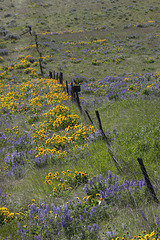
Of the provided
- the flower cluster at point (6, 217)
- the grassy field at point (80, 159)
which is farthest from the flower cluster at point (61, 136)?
the flower cluster at point (6, 217)

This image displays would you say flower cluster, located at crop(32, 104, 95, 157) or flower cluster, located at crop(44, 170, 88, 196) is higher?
flower cluster, located at crop(32, 104, 95, 157)

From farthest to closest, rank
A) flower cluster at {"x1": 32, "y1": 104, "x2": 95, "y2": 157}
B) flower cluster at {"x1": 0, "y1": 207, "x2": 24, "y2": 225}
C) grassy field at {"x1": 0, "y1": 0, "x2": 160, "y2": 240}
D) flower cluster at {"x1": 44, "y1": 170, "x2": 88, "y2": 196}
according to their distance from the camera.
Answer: flower cluster at {"x1": 32, "y1": 104, "x2": 95, "y2": 157}, flower cluster at {"x1": 44, "y1": 170, "x2": 88, "y2": 196}, flower cluster at {"x1": 0, "y1": 207, "x2": 24, "y2": 225}, grassy field at {"x1": 0, "y1": 0, "x2": 160, "y2": 240}

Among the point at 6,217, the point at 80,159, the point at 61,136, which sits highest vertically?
the point at 61,136

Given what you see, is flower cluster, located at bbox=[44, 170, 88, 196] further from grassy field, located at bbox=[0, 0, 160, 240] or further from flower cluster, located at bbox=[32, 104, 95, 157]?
flower cluster, located at bbox=[32, 104, 95, 157]

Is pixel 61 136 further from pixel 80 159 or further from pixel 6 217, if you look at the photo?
pixel 6 217

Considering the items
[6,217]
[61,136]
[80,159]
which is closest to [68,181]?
[80,159]

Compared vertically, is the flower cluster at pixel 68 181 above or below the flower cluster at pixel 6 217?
above

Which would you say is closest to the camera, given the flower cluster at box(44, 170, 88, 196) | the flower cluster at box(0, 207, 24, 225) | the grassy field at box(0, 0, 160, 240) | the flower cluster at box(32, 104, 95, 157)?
the grassy field at box(0, 0, 160, 240)

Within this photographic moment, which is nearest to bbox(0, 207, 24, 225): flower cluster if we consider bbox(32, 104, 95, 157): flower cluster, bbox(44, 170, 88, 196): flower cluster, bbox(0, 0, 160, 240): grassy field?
bbox(0, 0, 160, 240): grassy field

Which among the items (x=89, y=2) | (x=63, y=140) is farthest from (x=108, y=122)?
(x=89, y=2)

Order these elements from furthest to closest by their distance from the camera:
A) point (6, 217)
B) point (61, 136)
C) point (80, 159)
→ point (61, 136)
point (80, 159)
point (6, 217)

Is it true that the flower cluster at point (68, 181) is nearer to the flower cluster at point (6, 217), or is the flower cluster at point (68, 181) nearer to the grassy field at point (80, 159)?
the grassy field at point (80, 159)

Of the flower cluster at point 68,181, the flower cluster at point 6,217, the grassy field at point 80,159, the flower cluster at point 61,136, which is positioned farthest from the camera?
the flower cluster at point 61,136

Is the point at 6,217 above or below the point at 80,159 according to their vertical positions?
below
